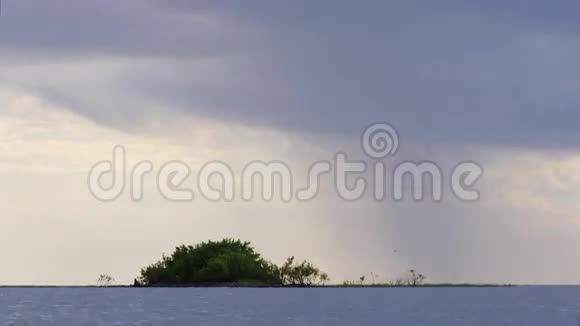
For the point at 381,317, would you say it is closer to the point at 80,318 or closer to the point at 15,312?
the point at 80,318

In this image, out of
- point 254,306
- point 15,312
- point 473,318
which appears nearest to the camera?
point 473,318

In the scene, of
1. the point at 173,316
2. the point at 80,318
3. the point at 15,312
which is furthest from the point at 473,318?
the point at 15,312

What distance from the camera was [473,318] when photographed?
5635 inches

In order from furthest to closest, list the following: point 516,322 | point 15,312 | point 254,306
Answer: point 254,306
point 15,312
point 516,322

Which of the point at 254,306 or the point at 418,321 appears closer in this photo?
the point at 418,321

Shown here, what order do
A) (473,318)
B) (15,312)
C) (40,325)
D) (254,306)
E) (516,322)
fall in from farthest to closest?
(254,306) < (15,312) < (473,318) < (516,322) < (40,325)

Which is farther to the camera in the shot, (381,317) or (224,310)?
(224,310)

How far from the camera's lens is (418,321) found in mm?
133875

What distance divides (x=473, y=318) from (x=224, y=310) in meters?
36.8

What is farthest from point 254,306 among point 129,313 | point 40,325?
A: point 40,325

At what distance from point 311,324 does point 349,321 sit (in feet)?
31.6

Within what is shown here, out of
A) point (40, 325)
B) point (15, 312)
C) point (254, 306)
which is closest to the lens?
point (40, 325)

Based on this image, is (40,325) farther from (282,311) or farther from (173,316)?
(282,311)

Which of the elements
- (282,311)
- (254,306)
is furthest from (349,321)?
(254,306)
